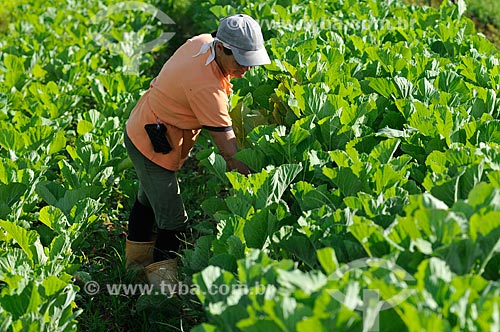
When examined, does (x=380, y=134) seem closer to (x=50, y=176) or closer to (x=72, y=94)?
(x=50, y=176)

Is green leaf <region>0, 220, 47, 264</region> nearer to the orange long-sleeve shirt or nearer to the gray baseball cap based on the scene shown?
the orange long-sleeve shirt

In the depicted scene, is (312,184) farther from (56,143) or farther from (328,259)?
(56,143)

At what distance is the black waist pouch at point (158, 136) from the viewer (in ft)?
12.5

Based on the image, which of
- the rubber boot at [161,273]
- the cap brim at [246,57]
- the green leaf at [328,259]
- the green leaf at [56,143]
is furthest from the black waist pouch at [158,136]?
the green leaf at [328,259]

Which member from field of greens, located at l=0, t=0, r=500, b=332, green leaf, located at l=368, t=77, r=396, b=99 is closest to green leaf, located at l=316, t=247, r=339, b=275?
field of greens, located at l=0, t=0, r=500, b=332

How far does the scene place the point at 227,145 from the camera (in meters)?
3.53

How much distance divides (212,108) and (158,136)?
1.62ft

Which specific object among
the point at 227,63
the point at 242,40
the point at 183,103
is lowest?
the point at 183,103

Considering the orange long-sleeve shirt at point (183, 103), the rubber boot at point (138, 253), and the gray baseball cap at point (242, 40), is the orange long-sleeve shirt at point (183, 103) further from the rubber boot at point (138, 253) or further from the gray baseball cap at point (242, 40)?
the rubber boot at point (138, 253)

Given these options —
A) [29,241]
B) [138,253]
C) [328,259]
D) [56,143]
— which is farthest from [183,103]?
[328,259]

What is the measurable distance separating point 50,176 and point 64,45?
310 centimetres

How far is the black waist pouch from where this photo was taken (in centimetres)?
382

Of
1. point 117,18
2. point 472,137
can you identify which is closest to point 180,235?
point 472,137

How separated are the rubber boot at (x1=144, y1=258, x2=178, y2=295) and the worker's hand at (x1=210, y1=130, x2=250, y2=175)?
860 mm
